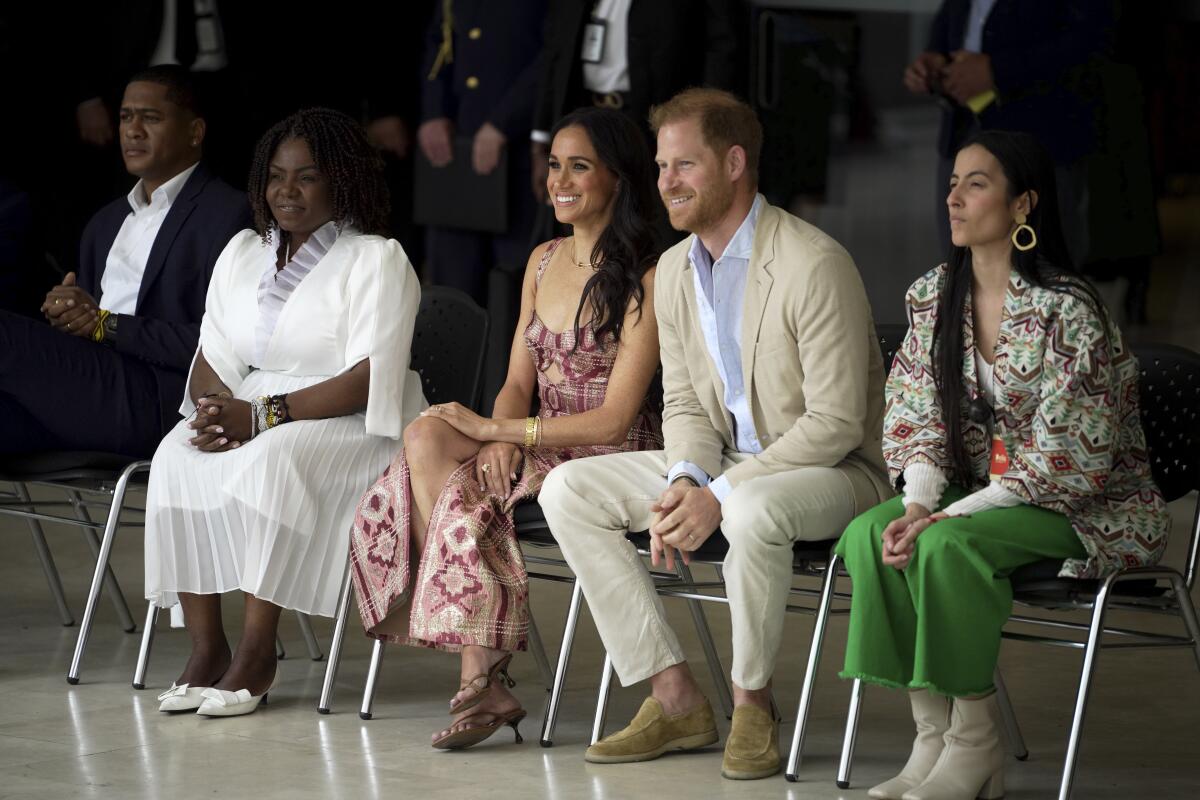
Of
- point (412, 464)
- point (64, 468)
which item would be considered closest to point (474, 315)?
point (412, 464)

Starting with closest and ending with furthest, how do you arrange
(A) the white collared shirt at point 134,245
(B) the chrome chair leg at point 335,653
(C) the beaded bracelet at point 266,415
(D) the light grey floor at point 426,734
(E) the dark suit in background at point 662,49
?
1. (D) the light grey floor at point 426,734
2. (B) the chrome chair leg at point 335,653
3. (C) the beaded bracelet at point 266,415
4. (A) the white collared shirt at point 134,245
5. (E) the dark suit in background at point 662,49

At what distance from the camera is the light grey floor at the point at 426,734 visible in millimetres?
3791

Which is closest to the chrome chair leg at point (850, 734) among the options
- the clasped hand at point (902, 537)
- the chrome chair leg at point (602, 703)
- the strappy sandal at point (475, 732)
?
the clasped hand at point (902, 537)

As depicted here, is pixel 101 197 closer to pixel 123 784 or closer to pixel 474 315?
pixel 474 315

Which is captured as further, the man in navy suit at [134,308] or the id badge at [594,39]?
the id badge at [594,39]

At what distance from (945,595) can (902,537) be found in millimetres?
136

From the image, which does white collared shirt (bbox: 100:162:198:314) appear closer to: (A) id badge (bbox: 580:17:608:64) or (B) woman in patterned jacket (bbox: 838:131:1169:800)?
(A) id badge (bbox: 580:17:608:64)

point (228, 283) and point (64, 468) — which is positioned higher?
point (228, 283)

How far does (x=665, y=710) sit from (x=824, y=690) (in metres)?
0.76

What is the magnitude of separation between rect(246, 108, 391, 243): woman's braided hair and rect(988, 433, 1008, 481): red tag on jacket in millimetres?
1724

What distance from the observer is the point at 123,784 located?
3.79m

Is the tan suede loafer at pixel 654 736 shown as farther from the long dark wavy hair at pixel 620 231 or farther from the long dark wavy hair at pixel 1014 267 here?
the long dark wavy hair at pixel 620 231

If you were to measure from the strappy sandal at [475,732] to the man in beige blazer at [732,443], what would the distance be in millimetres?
232

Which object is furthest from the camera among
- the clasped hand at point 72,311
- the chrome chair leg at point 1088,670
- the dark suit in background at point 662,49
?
the dark suit in background at point 662,49
